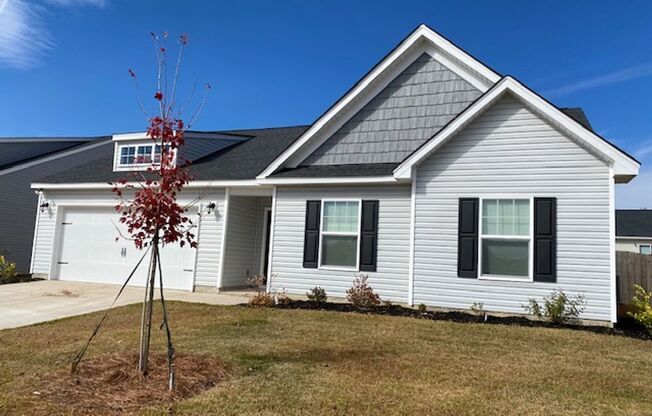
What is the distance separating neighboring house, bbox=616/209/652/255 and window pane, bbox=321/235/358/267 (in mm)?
27103

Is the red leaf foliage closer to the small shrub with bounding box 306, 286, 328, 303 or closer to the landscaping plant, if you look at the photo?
the small shrub with bounding box 306, 286, 328, 303

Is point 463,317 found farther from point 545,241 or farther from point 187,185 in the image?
point 187,185

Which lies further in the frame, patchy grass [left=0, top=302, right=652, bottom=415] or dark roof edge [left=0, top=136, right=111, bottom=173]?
dark roof edge [left=0, top=136, right=111, bottom=173]

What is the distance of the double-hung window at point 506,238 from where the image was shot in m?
9.07

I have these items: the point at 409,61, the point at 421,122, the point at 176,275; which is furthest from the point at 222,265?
the point at 409,61

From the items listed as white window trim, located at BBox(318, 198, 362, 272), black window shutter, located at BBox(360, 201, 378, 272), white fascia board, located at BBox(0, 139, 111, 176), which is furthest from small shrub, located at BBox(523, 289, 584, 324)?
white fascia board, located at BBox(0, 139, 111, 176)

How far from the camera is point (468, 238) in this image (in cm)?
945

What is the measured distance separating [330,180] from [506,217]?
3961mm

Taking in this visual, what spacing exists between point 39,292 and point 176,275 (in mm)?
3417

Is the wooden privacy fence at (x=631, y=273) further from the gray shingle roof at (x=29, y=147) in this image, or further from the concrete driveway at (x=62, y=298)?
the gray shingle roof at (x=29, y=147)

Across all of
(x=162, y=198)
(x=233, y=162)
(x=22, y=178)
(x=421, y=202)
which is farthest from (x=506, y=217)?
(x=22, y=178)

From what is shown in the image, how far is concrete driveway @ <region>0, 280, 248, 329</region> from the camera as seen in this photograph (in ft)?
29.5

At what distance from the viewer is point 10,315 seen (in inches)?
354

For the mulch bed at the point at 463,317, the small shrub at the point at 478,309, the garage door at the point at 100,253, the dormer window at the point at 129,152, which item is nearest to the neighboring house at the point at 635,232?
the mulch bed at the point at 463,317
